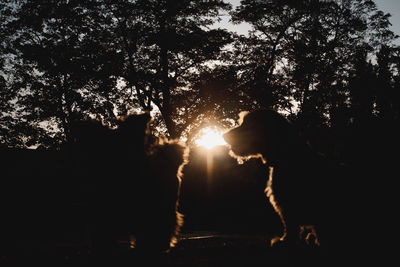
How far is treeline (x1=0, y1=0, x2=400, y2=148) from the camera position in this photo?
24.8m

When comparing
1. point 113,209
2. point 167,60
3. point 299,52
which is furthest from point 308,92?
point 113,209

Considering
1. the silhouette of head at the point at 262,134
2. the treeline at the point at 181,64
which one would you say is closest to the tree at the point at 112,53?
the treeline at the point at 181,64

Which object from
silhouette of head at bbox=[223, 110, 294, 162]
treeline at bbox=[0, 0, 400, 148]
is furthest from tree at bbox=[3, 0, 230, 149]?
silhouette of head at bbox=[223, 110, 294, 162]

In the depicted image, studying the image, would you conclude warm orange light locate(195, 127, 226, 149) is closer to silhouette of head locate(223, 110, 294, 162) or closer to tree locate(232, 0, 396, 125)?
tree locate(232, 0, 396, 125)

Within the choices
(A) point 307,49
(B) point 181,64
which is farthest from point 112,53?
(A) point 307,49

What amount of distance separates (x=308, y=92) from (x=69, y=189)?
60.0 ft

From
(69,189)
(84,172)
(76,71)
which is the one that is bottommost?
(69,189)

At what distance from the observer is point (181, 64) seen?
2669 centimetres

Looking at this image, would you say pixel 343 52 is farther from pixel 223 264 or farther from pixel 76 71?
pixel 223 264

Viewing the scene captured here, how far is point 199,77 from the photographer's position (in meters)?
26.0

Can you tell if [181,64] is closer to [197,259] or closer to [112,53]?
[112,53]

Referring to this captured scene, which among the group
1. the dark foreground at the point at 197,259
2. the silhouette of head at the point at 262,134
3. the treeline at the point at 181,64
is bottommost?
the dark foreground at the point at 197,259

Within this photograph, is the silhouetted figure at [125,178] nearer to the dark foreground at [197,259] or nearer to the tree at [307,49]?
the dark foreground at [197,259]

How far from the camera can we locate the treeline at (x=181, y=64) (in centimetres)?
2484
